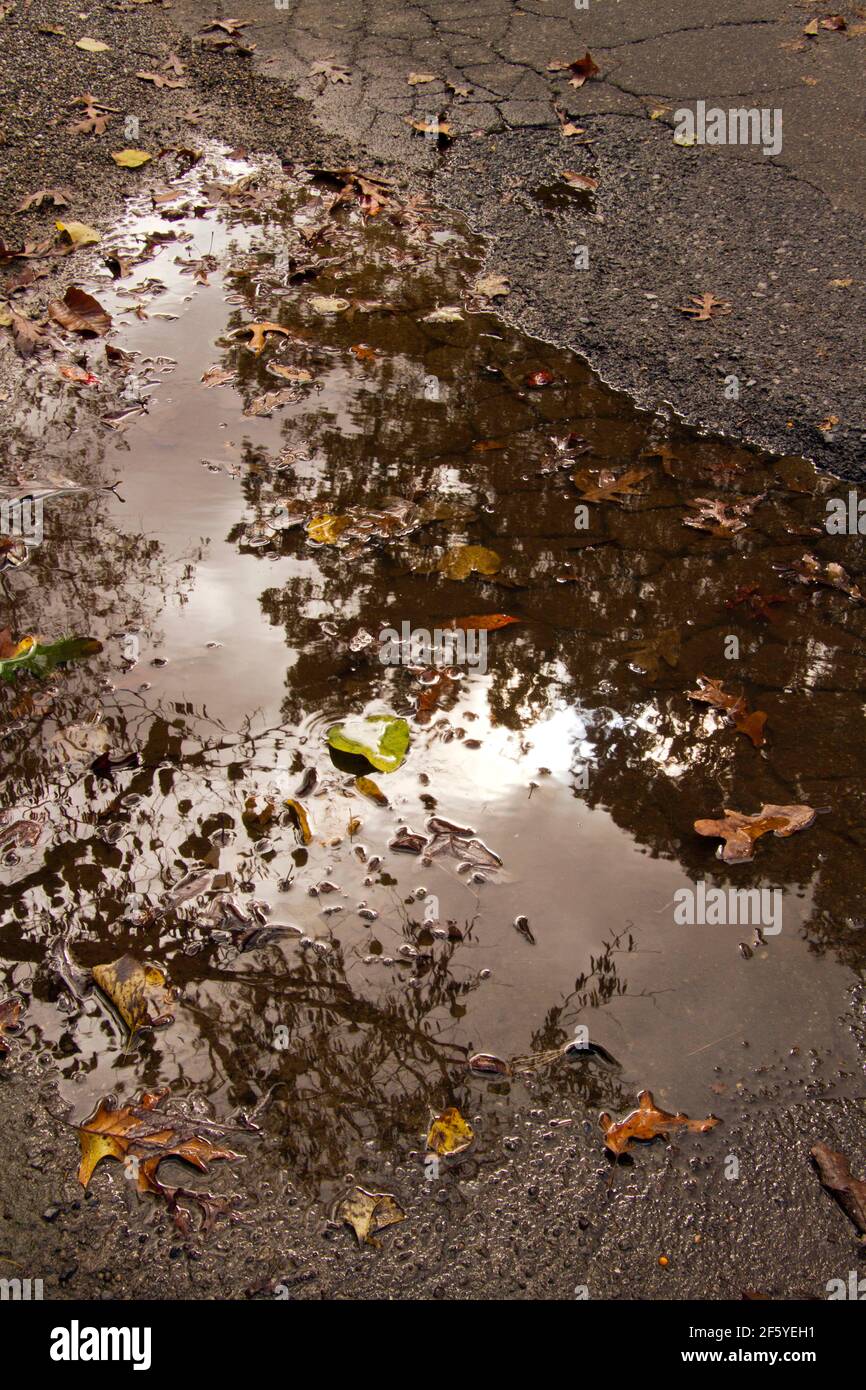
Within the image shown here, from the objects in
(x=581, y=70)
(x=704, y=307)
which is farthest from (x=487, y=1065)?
(x=581, y=70)

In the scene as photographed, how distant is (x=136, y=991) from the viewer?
7.27ft

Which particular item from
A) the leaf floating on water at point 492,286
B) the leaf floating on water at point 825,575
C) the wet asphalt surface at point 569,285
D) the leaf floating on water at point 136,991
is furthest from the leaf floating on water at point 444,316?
the leaf floating on water at point 136,991

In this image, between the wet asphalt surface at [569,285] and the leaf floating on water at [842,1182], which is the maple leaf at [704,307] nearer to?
the wet asphalt surface at [569,285]

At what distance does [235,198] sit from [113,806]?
3.86 meters

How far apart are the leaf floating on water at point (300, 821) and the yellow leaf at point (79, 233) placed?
11.6 feet

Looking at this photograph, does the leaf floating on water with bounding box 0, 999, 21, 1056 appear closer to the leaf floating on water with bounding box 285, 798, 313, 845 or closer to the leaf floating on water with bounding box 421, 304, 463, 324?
the leaf floating on water with bounding box 285, 798, 313, 845

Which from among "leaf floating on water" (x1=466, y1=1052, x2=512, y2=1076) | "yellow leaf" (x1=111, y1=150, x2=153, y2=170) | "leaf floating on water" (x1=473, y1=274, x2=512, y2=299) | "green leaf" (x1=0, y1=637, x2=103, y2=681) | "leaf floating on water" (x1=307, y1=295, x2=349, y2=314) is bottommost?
"leaf floating on water" (x1=466, y1=1052, x2=512, y2=1076)

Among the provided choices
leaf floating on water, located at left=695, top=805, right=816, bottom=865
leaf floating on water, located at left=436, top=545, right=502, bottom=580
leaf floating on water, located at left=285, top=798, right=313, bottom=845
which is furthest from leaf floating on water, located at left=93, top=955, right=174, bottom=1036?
leaf floating on water, located at left=436, top=545, right=502, bottom=580

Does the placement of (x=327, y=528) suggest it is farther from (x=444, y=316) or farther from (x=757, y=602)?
(x=444, y=316)

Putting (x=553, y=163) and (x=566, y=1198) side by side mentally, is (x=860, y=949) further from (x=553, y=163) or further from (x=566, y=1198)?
(x=553, y=163)

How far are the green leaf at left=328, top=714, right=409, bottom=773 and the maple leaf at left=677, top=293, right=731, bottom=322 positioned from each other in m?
2.48

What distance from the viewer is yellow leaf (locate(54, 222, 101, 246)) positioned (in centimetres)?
487

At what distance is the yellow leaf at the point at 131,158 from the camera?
17.8ft

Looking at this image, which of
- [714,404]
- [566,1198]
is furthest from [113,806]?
[714,404]
